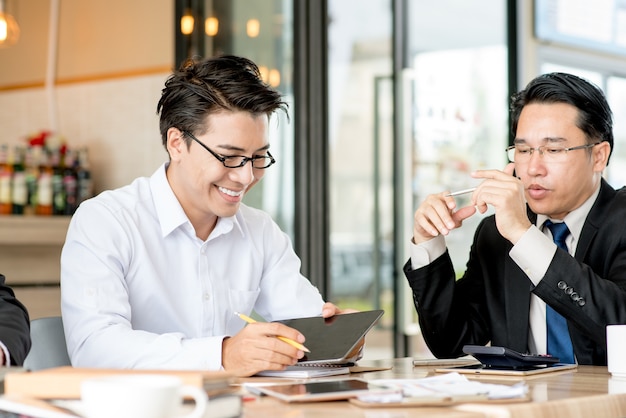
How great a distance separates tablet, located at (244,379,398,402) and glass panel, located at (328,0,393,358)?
305 centimetres

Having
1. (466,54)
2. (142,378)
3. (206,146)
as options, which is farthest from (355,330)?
(466,54)

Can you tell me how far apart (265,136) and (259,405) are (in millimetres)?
970

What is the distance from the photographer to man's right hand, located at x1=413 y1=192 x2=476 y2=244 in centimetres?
223

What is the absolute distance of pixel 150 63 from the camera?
4719 millimetres

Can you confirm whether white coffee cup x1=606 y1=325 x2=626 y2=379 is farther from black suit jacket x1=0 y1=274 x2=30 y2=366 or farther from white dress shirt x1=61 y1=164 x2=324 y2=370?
black suit jacket x1=0 y1=274 x2=30 y2=366

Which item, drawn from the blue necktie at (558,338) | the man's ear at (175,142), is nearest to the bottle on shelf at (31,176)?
the man's ear at (175,142)

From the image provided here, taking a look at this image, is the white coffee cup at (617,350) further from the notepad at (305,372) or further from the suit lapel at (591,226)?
the notepad at (305,372)

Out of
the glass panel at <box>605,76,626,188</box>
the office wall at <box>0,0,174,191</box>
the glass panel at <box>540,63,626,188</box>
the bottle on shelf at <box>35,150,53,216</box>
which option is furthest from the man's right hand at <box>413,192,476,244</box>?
the glass panel at <box>605,76,626,188</box>

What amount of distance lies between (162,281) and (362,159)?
2814mm

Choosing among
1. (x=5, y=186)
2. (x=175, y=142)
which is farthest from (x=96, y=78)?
(x=175, y=142)

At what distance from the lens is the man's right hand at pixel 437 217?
2.23 meters

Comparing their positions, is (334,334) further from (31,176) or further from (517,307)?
(31,176)

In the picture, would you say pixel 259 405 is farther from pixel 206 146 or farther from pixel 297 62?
pixel 297 62

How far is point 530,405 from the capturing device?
140 cm
